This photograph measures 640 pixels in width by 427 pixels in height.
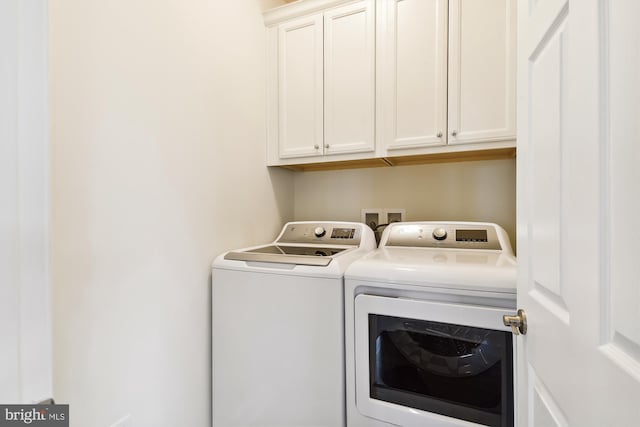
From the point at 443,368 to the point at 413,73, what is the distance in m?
1.32

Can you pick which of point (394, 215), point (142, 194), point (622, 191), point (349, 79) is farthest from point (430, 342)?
point (349, 79)

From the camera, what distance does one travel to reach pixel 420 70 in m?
1.45

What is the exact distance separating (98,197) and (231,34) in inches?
42.6

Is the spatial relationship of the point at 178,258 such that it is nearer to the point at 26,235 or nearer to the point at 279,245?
the point at 279,245

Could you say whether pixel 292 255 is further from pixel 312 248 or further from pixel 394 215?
pixel 394 215

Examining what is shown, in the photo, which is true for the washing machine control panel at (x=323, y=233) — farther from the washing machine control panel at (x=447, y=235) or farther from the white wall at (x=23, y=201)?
the white wall at (x=23, y=201)

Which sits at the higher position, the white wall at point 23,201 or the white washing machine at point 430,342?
the white wall at point 23,201

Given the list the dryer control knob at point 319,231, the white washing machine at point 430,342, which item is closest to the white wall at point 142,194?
the dryer control knob at point 319,231

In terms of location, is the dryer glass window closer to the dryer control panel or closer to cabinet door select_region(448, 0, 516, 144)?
the dryer control panel

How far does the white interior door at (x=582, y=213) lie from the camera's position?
0.37 metres

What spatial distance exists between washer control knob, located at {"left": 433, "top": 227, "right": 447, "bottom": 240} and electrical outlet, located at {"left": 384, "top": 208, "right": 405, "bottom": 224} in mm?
331

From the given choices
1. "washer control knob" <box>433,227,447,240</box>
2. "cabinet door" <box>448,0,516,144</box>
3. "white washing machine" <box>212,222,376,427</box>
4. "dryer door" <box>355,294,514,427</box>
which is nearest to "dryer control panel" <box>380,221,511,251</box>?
→ "washer control knob" <box>433,227,447,240</box>

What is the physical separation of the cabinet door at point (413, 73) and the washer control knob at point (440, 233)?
44 centimetres

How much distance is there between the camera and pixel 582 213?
0.47 metres
